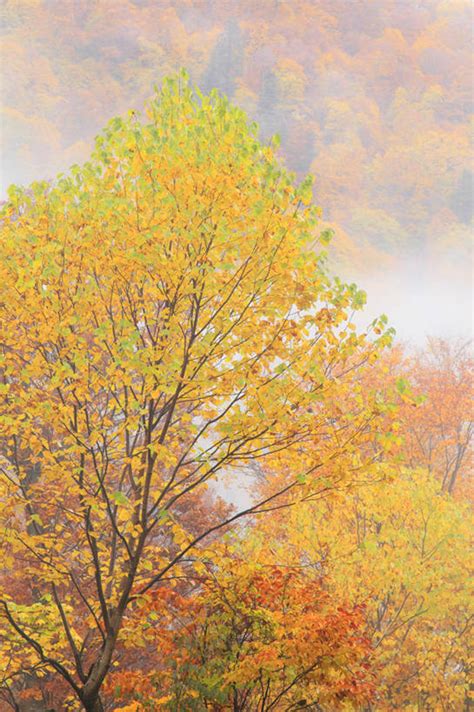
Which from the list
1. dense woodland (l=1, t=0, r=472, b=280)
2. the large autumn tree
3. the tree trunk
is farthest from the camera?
dense woodland (l=1, t=0, r=472, b=280)

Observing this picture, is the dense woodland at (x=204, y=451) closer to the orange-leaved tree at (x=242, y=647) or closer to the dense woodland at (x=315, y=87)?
the orange-leaved tree at (x=242, y=647)

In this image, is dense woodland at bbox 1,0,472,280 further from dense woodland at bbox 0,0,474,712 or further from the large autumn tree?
the large autumn tree

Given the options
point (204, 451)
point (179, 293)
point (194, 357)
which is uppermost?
point (179, 293)

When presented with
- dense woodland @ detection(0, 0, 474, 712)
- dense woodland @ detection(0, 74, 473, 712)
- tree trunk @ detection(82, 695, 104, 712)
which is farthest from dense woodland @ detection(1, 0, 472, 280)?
tree trunk @ detection(82, 695, 104, 712)

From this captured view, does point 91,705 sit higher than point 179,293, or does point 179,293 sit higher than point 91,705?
point 179,293

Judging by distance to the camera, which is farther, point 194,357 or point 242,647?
point 242,647

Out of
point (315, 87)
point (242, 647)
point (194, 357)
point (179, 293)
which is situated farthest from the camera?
point (315, 87)

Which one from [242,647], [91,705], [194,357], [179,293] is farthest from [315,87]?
[91,705]

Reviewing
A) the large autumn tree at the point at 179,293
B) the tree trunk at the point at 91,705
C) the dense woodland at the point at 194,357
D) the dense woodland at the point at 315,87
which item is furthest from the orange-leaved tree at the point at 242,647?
the dense woodland at the point at 315,87

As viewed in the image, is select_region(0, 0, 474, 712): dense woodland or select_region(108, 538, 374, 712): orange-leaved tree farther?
select_region(108, 538, 374, 712): orange-leaved tree

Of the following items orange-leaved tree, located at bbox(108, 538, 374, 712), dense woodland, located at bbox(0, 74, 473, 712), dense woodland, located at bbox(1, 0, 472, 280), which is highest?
dense woodland, located at bbox(1, 0, 472, 280)

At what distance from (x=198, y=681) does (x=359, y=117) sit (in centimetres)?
10721

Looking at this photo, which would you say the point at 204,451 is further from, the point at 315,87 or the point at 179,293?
the point at 315,87

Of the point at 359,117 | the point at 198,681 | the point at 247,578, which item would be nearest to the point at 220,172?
the point at 247,578
